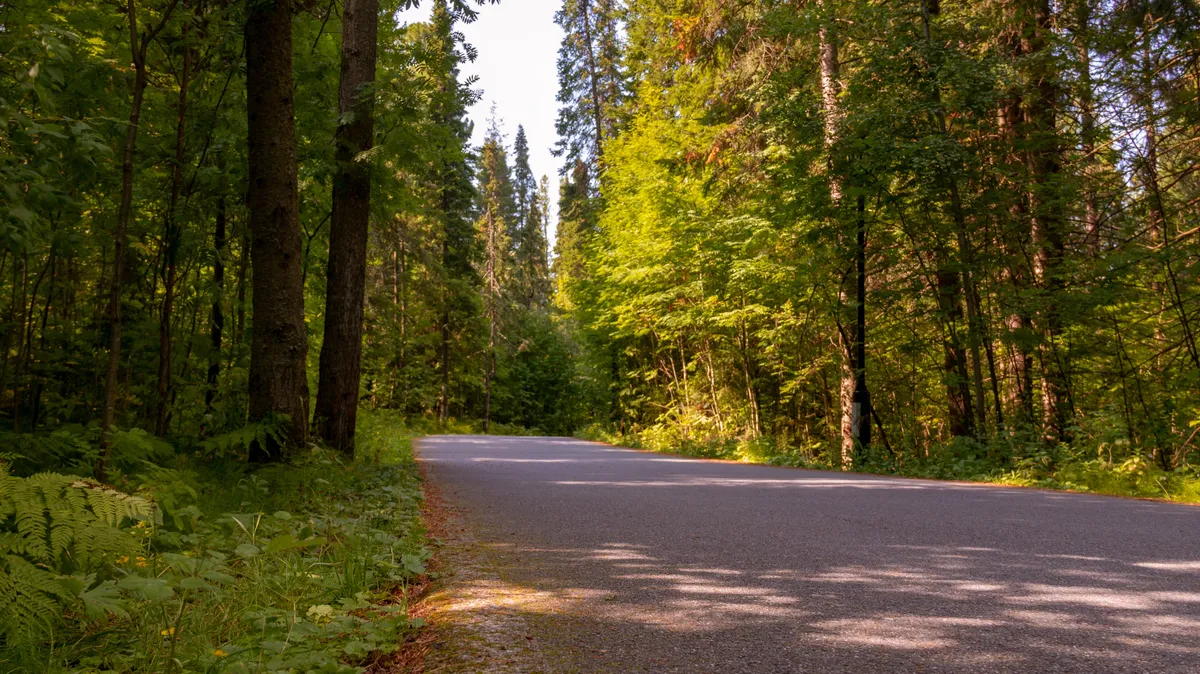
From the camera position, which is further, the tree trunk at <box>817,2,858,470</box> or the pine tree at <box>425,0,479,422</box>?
the pine tree at <box>425,0,479,422</box>

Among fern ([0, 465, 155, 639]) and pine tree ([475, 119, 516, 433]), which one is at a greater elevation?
pine tree ([475, 119, 516, 433])

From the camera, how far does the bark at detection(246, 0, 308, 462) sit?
258 inches

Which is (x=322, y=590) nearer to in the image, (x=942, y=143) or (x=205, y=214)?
(x=205, y=214)

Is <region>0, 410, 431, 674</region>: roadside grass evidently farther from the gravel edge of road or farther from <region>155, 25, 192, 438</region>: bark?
<region>155, 25, 192, 438</region>: bark

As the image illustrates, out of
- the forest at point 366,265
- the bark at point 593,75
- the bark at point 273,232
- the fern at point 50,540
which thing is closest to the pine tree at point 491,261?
the bark at point 593,75

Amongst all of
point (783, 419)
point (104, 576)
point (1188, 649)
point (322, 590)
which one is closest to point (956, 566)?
point (1188, 649)

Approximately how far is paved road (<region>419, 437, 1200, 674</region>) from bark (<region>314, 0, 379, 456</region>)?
303cm

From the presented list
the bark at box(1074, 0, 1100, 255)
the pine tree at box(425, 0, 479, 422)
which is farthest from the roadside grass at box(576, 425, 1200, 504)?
the pine tree at box(425, 0, 479, 422)

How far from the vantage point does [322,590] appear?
3.32 metres

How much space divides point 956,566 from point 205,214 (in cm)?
745

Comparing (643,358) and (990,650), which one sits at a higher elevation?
(643,358)

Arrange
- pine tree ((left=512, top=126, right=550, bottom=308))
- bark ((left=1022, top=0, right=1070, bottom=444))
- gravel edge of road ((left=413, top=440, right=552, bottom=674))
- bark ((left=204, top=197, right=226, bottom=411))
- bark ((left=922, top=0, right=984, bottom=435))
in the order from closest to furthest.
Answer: gravel edge of road ((left=413, top=440, right=552, bottom=674)), bark ((left=204, top=197, right=226, bottom=411)), bark ((left=1022, top=0, right=1070, bottom=444)), bark ((left=922, top=0, right=984, bottom=435)), pine tree ((left=512, top=126, right=550, bottom=308))

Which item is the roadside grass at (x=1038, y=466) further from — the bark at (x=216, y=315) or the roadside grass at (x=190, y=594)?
the bark at (x=216, y=315)

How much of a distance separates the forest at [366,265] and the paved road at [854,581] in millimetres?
959
